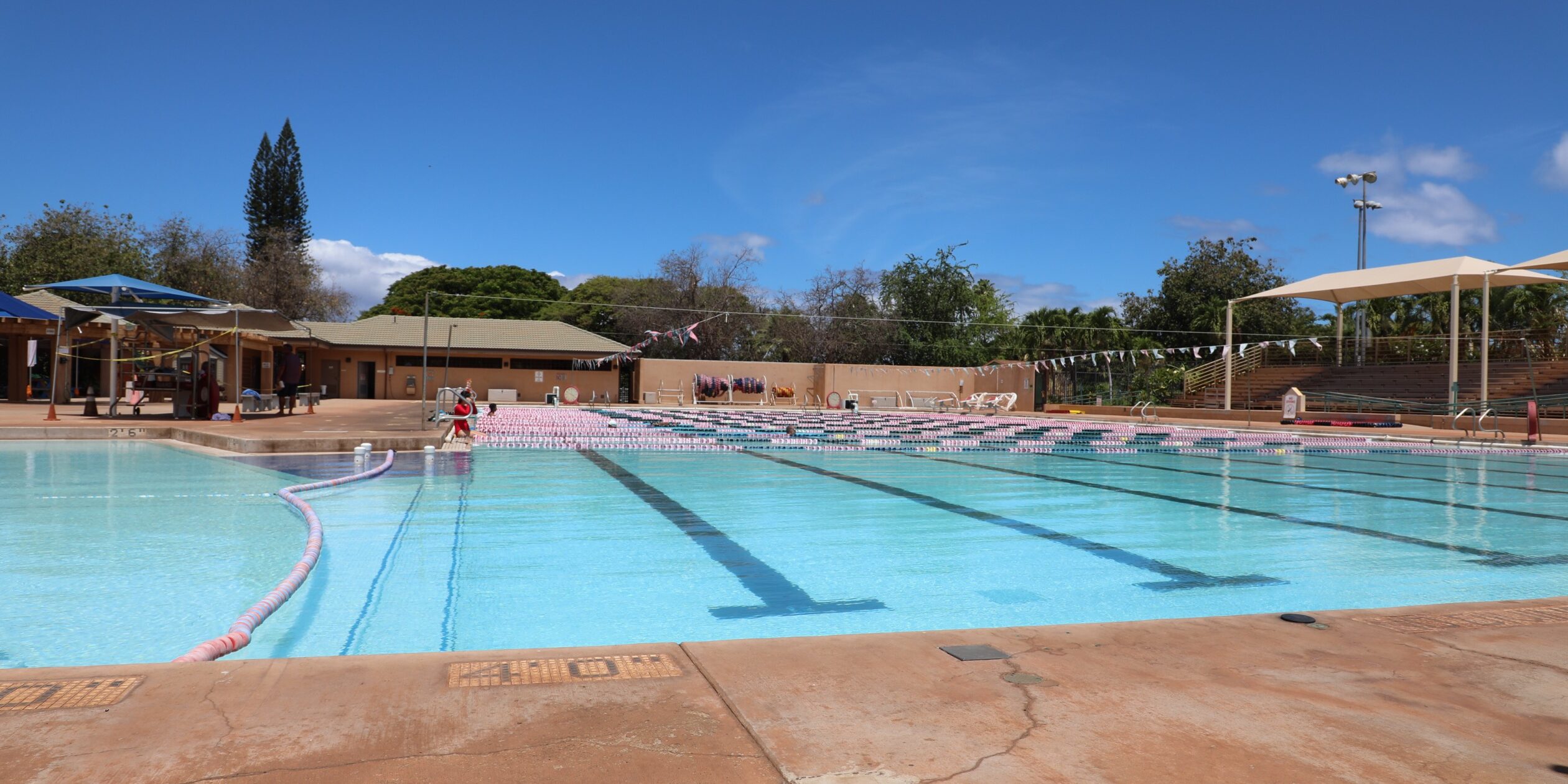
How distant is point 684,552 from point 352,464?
245 inches

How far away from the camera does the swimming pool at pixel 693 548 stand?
483 cm

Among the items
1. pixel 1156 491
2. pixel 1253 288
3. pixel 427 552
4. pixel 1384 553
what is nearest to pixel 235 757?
pixel 427 552

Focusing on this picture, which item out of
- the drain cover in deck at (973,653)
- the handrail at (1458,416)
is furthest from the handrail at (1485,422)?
the drain cover in deck at (973,653)

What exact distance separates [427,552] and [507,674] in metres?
3.81

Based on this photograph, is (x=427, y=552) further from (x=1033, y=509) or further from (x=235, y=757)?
(x=1033, y=509)

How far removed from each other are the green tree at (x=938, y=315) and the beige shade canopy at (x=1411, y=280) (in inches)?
546

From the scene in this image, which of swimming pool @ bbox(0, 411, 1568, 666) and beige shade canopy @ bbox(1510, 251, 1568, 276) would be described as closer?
swimming pool @ bbox(0, 411, 1568, 666)

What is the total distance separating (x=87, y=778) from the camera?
1969 millimetres

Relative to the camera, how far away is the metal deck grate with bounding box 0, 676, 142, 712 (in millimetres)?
2402

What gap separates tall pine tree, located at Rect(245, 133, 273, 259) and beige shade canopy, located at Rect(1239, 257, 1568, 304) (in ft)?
156

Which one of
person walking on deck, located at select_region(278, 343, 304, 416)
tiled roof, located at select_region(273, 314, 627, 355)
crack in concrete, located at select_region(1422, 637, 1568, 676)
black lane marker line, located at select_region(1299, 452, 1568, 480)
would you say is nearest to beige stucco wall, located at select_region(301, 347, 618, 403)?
tiled roof, located at select_region(273, 314, 627, 355)

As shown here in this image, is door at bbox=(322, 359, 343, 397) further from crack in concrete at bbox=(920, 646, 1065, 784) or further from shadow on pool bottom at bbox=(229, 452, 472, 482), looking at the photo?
crack in concrete at bbox=(920, 646, 1065, 784)

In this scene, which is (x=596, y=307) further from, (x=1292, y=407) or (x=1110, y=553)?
(x=1110, y=553)

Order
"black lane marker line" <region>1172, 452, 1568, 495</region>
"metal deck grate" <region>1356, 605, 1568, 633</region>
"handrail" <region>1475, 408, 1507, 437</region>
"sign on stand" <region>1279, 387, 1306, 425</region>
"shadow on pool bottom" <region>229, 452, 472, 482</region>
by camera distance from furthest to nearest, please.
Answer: "sign on stand" <region>1279, 387, 1306, 425</region>, "handrail" <region>1475, 408, 1507, 437</region>, "black lane marker line" <region>1172, 452, 1568, 495</region>, "shadow on pool bottom" <region>229, 452, 472, 482</region>, "metal deck grate" <region>1356, 605, 1568, 633</region>
